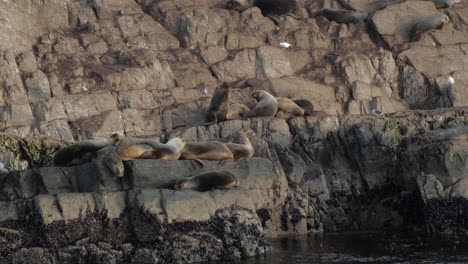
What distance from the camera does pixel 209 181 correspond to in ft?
53.3

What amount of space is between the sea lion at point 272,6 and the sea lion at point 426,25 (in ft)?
14.1

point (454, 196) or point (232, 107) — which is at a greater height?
point (232, 107)

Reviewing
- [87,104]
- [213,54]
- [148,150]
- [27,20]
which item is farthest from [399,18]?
[148,150]

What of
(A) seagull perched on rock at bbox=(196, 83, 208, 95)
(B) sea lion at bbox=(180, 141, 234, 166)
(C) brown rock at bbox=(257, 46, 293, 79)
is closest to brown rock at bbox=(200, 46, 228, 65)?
(C) brown rock at bbox=(257, 46, 293, 79)

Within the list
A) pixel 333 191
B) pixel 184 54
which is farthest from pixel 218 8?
pixel 333 191

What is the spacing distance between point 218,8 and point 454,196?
1502 cm

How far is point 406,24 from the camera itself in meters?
30.4

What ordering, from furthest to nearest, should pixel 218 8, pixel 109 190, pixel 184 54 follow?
pixel 218 8 → pixel 184 54 → pixel 109 190

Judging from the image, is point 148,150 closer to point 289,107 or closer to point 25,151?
point 25,151

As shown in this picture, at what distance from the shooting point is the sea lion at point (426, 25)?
29688 mm

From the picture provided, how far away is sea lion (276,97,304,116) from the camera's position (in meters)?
23.7

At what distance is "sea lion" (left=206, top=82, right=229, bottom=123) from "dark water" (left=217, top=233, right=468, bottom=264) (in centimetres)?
699

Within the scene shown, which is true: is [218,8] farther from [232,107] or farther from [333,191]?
[333,191]

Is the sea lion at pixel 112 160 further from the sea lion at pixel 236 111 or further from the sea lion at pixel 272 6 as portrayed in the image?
the sea lion at pixel 272 6
